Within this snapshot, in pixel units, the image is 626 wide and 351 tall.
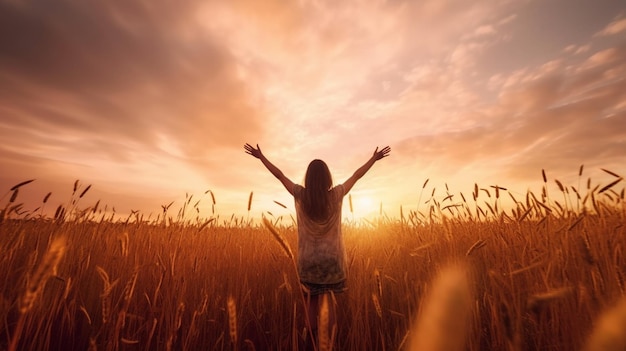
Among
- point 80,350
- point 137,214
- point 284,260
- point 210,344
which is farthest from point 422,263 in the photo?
point 137,214

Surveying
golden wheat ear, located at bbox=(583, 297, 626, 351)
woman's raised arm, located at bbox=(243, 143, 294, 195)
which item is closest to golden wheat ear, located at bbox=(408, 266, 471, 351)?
golden wheat ear, located at bbox=(583, 297, 626, 351)

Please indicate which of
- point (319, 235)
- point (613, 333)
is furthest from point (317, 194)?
point (613, 333)

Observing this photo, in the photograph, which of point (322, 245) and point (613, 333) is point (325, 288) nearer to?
point (322, 245)

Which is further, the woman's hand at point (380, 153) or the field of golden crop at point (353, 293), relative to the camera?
the woman's hand at point (380, 153)

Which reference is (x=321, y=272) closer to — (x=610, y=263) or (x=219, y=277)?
(x=219, y=277)

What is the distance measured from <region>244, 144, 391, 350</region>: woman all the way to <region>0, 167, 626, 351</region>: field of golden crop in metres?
0.22

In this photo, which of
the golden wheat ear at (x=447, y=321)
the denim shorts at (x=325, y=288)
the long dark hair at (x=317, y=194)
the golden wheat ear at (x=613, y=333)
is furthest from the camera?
the long dark hair at (x=317, y=194)

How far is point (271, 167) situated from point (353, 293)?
1827 millimetres

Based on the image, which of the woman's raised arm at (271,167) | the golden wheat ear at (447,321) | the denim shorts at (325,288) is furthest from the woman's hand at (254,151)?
the golden wheat ear at (447,321)

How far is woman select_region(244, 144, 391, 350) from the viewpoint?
3119 mm

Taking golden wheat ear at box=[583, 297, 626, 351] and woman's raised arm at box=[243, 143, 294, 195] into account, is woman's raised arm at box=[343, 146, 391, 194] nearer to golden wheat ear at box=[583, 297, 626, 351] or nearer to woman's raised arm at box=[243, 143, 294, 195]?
woman's raised arm at box=[243, 143, 294, 195]

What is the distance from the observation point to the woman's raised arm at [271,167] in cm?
364

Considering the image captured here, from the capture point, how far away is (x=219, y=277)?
337 centimetres

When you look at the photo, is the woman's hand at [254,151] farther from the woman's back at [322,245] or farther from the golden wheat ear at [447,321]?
Answer: the golden wheat ear at [447,321]
